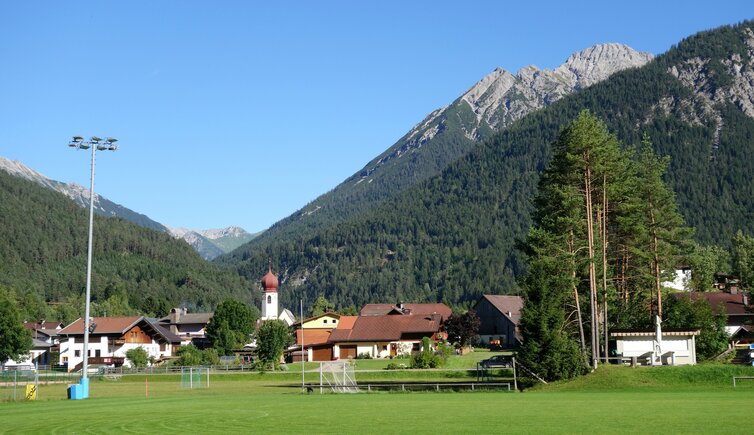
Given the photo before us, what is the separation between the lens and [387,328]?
382 feet

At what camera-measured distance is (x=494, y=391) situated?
53.5 m

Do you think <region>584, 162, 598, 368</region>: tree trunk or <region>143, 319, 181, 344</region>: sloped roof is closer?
<region>584, 162, 598, 368</region>: tree trunk

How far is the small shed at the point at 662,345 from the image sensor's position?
60.7m

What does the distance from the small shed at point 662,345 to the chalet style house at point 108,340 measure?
75.4m

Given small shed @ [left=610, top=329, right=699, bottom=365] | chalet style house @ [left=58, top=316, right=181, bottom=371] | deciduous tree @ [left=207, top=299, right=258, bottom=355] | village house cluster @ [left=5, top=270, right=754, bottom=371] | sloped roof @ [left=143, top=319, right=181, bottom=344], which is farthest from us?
deciduous tree @ [left=207, top=299, right=258, bottom=355]

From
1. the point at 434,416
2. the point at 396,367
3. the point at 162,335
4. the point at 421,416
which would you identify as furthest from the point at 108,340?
the point at 434,416

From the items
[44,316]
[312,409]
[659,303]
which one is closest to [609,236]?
[659,303]

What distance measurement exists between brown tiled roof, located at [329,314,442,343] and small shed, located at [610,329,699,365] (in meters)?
52.5

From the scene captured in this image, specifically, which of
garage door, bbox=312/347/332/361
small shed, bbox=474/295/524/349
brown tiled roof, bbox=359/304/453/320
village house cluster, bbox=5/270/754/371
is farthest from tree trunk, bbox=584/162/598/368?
brown tiled roof, bbox=359/304/453/320

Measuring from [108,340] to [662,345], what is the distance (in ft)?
268

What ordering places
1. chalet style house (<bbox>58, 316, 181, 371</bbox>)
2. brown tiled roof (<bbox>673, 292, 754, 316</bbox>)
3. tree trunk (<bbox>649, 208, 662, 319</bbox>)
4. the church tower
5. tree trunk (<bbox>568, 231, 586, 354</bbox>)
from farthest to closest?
the church tower, chalet style house (<bbox>58, 316, 181, 371</bbox>), brown tiled roof (<bbox>673, 292, 754, 316</bbox>), tree trunk (<bbox>649, 208, 662, 319</bbox>), tree trunk (<bbox>568, 231, 586, 354</bbox>)

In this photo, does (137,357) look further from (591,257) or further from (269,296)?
(591,257)

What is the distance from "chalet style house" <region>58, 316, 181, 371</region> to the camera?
116438 millimetres

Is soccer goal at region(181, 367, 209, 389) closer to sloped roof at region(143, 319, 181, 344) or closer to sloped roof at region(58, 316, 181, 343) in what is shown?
sloped roof at region(58, 316, 181, 343)
